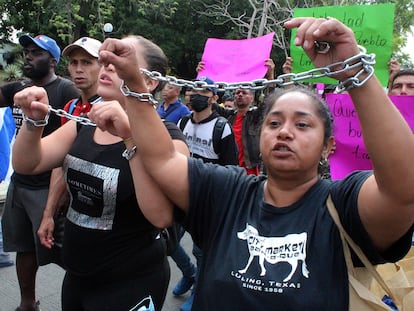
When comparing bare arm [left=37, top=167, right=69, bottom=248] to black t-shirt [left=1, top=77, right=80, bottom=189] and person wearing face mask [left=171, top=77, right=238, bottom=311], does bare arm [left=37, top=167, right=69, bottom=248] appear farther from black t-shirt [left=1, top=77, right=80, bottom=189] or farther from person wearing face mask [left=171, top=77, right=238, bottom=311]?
person wearing face mask [left=171, top=77, right=238, bottom=311]

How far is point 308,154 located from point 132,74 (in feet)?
1.86

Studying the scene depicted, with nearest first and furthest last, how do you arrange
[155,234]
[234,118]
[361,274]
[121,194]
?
[361,274] < [121,194] < [155,234] < [234,118]

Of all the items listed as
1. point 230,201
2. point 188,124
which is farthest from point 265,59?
point 230,201

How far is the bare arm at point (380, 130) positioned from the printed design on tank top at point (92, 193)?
103 centimetres

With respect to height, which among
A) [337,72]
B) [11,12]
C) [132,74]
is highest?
[337,72]

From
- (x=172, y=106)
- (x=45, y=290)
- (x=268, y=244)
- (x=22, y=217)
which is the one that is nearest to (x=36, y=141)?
(x=268, y=244)

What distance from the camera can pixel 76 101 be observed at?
2.79 meters

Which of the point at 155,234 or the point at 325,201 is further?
the point at 155,234

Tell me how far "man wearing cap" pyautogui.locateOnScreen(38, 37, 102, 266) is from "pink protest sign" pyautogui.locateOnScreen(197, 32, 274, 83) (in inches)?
52.8

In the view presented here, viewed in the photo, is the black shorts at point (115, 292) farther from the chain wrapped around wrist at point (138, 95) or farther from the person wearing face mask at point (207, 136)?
the person wearing face mask at point (207, 136)

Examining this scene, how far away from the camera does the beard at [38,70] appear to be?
3316 mm

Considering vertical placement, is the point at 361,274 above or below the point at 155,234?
above

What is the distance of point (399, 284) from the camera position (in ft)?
5.06

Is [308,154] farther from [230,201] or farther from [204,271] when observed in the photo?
[204,271]
